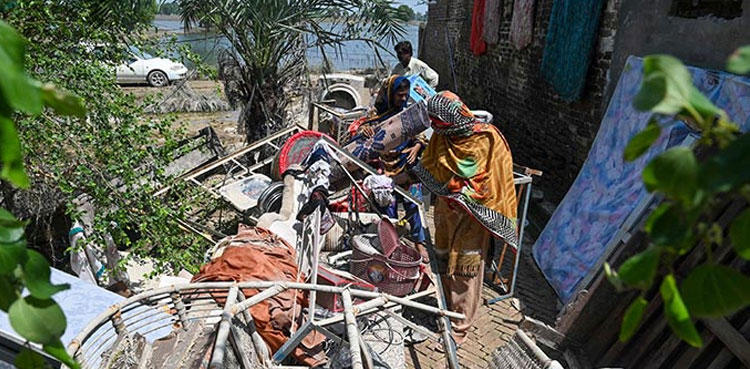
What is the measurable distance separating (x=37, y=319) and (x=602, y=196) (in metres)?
4.24

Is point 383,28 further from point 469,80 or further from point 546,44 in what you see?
point 469,80

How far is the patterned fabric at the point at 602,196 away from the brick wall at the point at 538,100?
2.20ft

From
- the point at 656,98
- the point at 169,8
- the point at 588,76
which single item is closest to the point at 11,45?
the point at 656,98

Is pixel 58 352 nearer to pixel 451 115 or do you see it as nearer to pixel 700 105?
pixel 700 105

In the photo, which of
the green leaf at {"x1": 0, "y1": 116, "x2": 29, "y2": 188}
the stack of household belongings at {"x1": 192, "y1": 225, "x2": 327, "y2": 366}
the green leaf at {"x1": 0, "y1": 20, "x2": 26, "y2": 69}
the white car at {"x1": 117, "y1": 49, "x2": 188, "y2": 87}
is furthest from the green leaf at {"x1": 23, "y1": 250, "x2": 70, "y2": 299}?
the white car at {"x1": 117, "y1": 49, "x2": 188, "y2": 87}

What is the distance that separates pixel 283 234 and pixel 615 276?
3.60 m

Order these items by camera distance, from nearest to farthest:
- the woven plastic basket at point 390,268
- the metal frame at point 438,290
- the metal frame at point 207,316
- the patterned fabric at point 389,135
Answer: the metal frame at point 207,316 < the metal frame at point 438,290 < the woven plastic basket at point 390,268 < the patterned fabric at point 389,135

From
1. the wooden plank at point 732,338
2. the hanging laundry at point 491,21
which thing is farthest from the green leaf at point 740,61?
the hanging laundry at point 491,21

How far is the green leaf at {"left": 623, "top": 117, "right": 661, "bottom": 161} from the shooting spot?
51 cm

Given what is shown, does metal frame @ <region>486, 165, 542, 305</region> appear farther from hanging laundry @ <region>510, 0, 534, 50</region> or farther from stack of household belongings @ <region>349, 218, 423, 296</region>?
hanging laundry @ <region>510, 0, 534, 50</region>

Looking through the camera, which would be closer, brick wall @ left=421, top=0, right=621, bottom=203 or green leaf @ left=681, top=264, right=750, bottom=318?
green leaf @ left=681, top=264, right=750, bottom=318

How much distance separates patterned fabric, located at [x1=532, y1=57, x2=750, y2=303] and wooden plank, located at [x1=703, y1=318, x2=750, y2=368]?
1.42 meters

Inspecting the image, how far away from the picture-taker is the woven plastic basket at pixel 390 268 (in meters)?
3.38

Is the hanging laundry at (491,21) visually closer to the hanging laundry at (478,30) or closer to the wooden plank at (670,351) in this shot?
the hanging laundry at (478,30)
